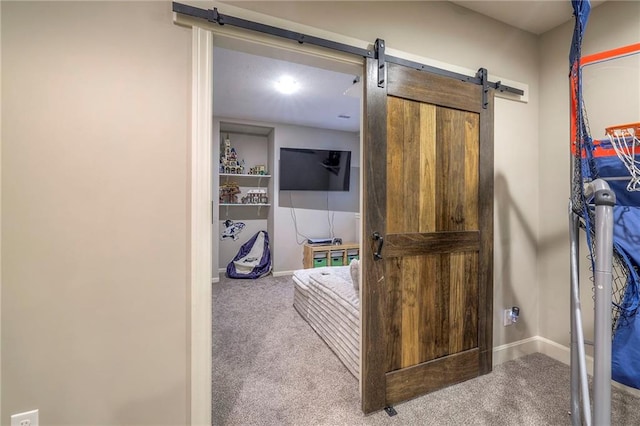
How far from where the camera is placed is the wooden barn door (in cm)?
153

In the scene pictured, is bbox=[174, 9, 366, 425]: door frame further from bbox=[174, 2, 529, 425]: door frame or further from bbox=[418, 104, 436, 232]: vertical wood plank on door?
bbox=[418, 104, 436, 232]: vertical wood plank on door

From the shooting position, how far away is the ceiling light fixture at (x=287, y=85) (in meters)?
2.90

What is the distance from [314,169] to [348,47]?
128 inches

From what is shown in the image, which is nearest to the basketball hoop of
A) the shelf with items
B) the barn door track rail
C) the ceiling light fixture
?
the barn door track rail

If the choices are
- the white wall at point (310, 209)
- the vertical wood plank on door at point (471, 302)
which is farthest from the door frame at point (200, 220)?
the white wall at point (310, 209)

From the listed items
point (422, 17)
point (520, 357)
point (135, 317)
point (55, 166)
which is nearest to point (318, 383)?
point (135, 317)

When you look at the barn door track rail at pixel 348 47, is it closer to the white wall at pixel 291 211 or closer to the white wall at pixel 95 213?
the white wall at pixel 95 213

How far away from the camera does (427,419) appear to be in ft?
4.87

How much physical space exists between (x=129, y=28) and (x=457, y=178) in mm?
1915

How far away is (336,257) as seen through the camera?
4.65 meters

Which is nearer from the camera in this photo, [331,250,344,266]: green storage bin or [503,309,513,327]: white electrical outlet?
[503,309,513,327]: white electrical outlet

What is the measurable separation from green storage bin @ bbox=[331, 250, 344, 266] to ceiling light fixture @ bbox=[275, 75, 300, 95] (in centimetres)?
261

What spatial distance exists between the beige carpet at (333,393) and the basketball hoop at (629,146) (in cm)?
131

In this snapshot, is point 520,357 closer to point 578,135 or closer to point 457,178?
point 457,178
